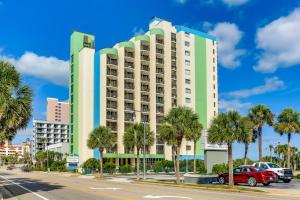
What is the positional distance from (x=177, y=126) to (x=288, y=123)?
24690 mm

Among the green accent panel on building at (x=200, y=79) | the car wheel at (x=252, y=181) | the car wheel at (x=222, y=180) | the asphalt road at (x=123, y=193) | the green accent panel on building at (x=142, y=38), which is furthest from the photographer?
the green accent panel on building at (x=200, y=79)

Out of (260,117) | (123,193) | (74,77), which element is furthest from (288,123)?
(74,77)

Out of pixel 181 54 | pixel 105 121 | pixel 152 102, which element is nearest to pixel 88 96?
pixel 105 121

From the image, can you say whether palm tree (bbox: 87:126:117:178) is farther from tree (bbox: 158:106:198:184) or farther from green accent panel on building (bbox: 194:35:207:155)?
green accent panel on building (bbox: 194:35:207:155)

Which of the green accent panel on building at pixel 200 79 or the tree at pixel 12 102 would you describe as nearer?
the tree at pixel 12 102

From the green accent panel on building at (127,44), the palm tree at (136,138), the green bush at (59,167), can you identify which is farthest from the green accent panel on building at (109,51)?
the palm tree at (136,138)

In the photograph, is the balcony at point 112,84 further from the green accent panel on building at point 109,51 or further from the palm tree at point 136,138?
the palm tree at point 136,138

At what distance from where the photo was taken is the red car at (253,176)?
126ft

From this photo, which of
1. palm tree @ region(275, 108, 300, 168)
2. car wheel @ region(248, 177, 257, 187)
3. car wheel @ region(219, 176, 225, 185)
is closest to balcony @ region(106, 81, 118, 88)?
palm tree @ region(275, 108, 300, 168)

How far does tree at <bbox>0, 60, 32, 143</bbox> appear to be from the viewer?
2717 centimetres

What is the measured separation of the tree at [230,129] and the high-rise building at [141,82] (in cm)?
7064

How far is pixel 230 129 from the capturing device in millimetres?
34781

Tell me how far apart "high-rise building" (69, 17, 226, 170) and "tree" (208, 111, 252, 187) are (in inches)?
2781

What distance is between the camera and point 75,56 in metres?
114
